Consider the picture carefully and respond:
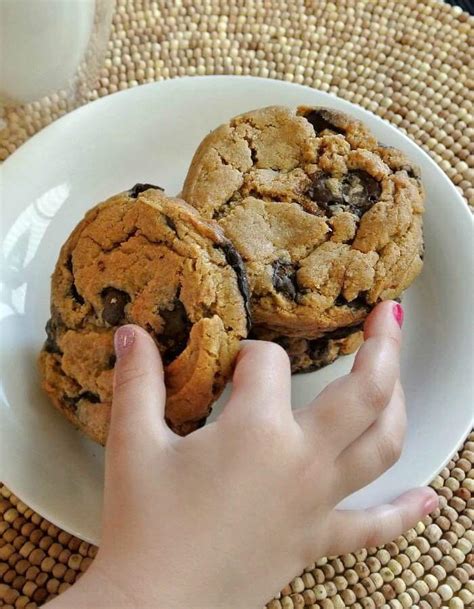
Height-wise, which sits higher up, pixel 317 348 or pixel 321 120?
pixel 321 120

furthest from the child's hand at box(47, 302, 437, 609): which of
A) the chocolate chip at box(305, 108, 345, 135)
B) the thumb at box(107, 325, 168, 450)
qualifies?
the chocolate chip at box(305, 108, 345, 135)

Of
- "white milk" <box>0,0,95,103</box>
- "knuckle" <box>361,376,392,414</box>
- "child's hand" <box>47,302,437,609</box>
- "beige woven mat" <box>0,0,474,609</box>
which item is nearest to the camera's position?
"child's hand" <box>47,302,437,609</box>

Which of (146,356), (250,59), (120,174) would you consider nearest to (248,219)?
(146,356)

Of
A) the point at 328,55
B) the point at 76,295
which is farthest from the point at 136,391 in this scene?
the point at 328,55

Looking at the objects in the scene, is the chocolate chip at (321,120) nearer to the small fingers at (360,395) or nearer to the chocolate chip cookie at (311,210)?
the chocolate chip cookie at (311,210)

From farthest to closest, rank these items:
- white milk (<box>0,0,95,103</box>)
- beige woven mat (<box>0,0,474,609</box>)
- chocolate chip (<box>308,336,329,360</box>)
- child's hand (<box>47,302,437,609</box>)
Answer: beige woven mat (<box>0,0,474,609</box>)
white milk (<box>0,0,95,103</box>)
chocolate chip (<box>308,336,329,360</box>)
child's hand (<box>47,302,437,609</box>)

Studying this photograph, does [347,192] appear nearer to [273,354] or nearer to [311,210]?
[311,210]

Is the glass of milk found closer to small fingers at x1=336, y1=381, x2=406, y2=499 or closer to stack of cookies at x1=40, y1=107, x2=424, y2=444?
stack of cookies at x1=40, y1=107, x2=424, y2=444
